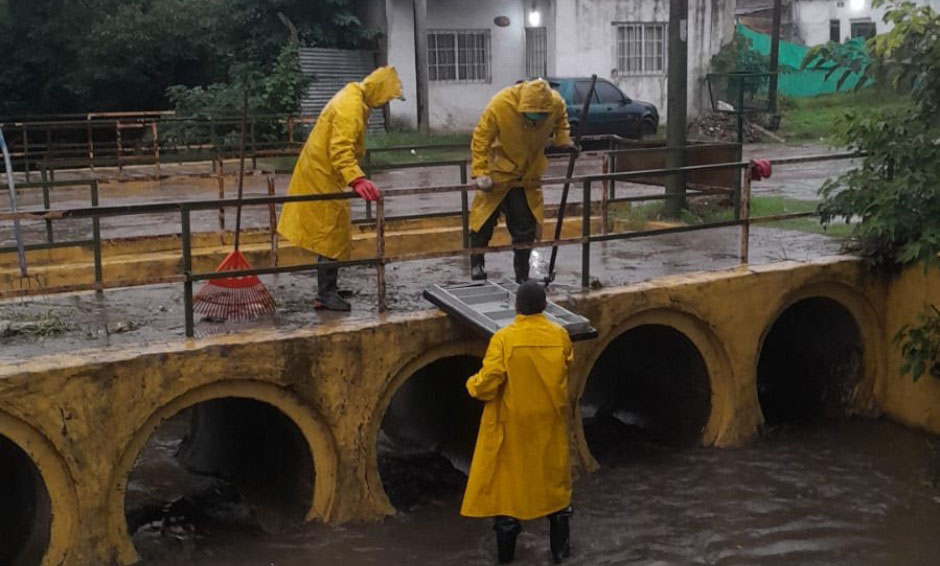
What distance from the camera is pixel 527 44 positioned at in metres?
25.0

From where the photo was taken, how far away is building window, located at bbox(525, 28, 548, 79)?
81.0 ft

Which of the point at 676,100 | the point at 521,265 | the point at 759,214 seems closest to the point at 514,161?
the point at 521,265

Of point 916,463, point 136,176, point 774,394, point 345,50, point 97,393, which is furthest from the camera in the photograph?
point 345,50

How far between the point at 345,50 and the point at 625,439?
16.2 m

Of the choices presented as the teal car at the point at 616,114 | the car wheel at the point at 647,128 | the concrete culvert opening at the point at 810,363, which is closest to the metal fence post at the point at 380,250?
the concrete culvert opening at the point at 810,363

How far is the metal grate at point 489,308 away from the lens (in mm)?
6414

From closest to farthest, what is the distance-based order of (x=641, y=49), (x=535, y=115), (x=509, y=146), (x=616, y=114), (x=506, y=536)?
(x=506, y=536), (x=535, y=115), (x=509, y=146), (x=616, y=114), (x=641, y=49)

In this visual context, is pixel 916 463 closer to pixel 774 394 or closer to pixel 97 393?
pixel 774 394

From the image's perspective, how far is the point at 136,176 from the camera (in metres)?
16.3

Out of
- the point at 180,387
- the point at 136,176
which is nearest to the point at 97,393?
the point at 180,387

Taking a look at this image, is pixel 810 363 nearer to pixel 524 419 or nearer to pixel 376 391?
pixel 376 391

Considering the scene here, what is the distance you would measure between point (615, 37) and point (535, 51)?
1941 millimetres

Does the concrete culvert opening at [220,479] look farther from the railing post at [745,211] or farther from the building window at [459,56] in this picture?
the building window at [459,56]

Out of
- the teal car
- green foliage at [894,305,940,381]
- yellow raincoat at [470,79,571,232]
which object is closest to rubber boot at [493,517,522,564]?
yellow raincoat at [470,79,571,232]
